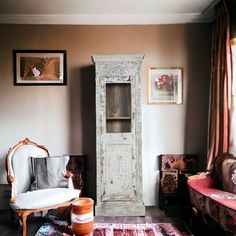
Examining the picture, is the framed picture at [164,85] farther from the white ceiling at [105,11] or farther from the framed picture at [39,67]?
the framed picture at [39,67]

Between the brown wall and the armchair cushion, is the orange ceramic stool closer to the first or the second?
the armchair cushion

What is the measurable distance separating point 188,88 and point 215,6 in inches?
40.5

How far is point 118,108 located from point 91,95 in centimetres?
48

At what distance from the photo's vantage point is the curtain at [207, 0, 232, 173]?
9.16 ft

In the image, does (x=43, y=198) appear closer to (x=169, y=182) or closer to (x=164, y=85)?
(x=169, y=182)

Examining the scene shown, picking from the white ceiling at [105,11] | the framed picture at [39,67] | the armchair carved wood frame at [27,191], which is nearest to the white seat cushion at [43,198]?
the armchair carved wood frame at [27,191]

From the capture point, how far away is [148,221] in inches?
114

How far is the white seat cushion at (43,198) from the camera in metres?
2.41

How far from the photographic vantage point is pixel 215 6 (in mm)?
3029

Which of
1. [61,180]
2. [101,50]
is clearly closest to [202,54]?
[101,50]

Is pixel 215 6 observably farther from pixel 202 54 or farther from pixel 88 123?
pixel 88 123

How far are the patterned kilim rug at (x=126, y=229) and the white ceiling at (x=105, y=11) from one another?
249 cm

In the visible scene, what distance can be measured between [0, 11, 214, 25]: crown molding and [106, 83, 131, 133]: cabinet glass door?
0.91 metres

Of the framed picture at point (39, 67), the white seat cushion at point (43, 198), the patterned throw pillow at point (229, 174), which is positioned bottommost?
the white seat cushion at point (43, 198)
